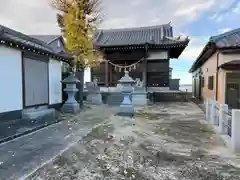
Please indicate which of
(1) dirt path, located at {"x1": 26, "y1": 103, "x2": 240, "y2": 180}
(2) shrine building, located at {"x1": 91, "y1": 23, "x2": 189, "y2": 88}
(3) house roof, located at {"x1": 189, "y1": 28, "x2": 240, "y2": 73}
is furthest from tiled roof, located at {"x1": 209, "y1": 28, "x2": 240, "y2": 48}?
(1) dirt path, located at {"x1": 26, "y1": 103, "x2": 240, "y2": 180}

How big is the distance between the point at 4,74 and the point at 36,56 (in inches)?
72.1

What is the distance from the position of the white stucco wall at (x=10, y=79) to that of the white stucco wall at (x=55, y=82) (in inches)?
84.2

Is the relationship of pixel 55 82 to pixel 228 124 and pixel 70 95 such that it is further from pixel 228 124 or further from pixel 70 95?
pixel 228 124

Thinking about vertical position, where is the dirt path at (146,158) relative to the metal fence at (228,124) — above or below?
below

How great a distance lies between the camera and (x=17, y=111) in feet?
21.7

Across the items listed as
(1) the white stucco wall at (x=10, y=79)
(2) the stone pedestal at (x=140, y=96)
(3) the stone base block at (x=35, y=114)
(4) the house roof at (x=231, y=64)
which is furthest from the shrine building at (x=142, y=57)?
(1) the white stucco wall at (x=10, y=79)

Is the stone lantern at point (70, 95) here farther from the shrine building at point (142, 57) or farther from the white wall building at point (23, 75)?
the shrine building at point (142, 57)

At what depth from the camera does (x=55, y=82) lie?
9.40 m

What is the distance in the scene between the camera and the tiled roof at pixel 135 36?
51.5 feet

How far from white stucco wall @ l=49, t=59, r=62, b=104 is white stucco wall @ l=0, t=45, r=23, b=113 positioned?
2138mm

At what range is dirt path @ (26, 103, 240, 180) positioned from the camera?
3.13m

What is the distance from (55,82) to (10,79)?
10.2 feet

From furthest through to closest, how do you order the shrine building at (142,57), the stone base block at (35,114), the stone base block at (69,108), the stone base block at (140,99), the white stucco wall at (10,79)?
1. the shrine building at (142,57)
2. the stone base block at (140,99)
3. the stone base block at (69,108)
4. the stone base block at (35,114)
5. the white stucco wall at (10,79)

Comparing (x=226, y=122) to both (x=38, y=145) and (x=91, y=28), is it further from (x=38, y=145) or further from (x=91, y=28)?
(x=91, y=28)
